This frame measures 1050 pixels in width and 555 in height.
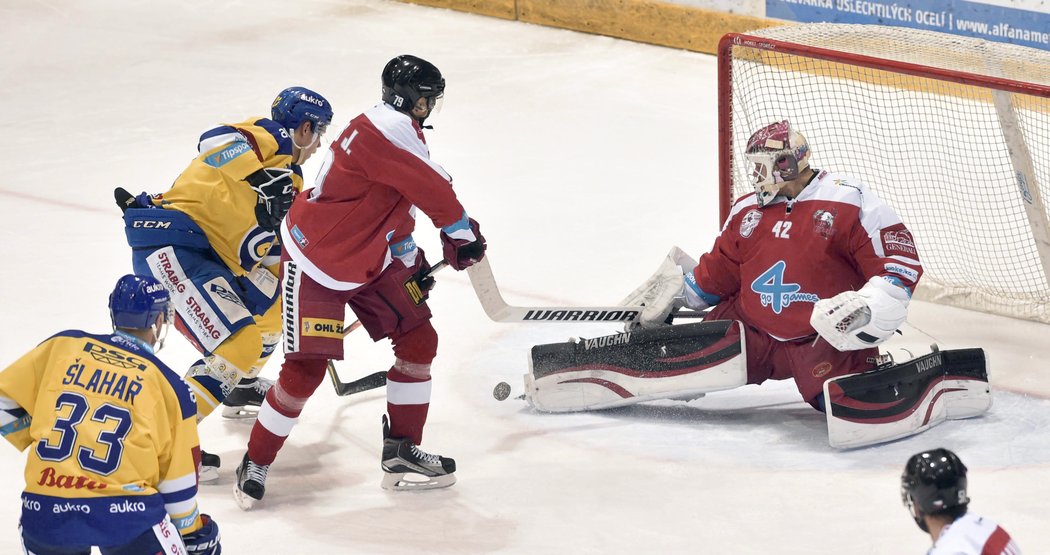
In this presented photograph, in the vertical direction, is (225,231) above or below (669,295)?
above

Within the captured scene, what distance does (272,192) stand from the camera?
4578mm

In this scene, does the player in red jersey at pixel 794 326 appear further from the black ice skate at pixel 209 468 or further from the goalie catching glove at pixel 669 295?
the black ice skate at pixel 209 468

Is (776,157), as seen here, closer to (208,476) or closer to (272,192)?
A: (272,192)

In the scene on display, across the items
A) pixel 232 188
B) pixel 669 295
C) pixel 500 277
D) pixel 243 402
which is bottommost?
pixel 500 277

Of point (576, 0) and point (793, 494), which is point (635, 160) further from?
point (793, 494)

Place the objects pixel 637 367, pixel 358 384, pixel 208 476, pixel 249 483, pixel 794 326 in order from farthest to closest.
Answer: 1. pixel 358 384
2. pixel 637 367
3. pixel 794 326
4. pixel 208 476
5. pixel 249 483

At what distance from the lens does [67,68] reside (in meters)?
9.12

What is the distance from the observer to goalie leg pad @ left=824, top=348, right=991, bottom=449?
14.6 ft

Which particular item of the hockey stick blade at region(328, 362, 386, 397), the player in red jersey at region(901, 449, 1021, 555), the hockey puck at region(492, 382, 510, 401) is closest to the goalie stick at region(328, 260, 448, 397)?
the hockey stick blade at region(328, 362, 386, 397)

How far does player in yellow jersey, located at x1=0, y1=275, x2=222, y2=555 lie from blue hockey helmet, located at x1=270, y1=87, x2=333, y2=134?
153cm

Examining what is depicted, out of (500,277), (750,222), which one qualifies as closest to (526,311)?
(750,222)

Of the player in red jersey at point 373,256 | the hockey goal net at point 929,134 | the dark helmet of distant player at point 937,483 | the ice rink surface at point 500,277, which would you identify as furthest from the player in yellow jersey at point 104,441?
the hockey goal net at point 929,134

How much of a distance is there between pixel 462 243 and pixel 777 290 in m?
0.97

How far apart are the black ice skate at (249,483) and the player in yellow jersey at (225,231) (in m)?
0.21
